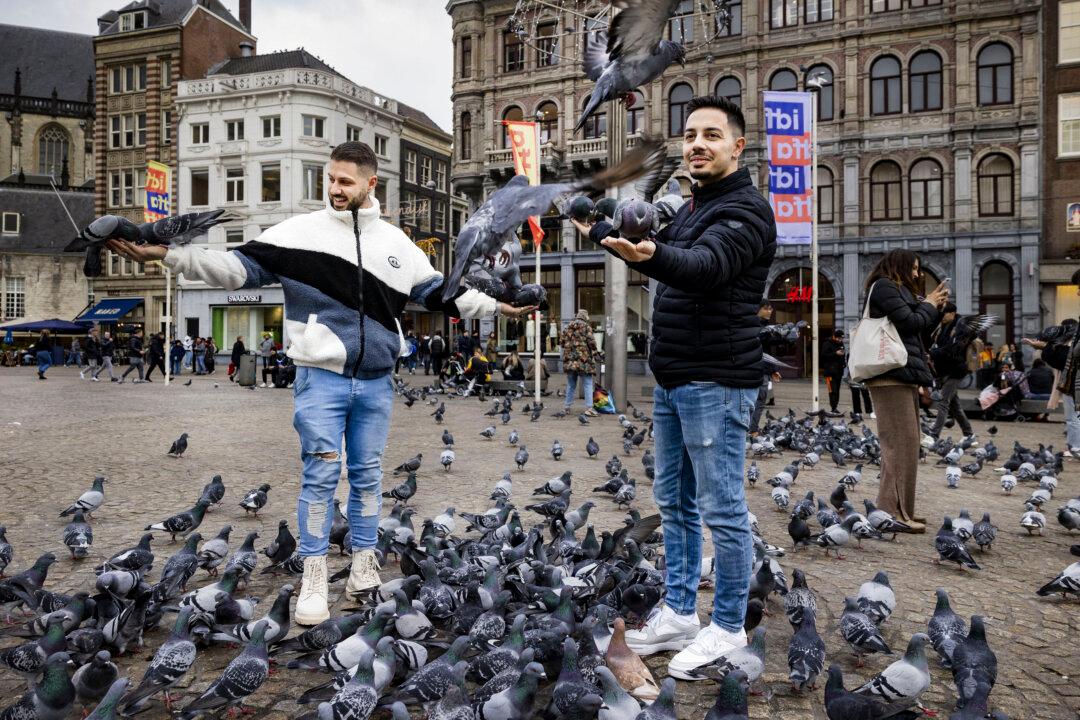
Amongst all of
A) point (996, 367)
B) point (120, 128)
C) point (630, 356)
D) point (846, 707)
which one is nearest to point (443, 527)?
point (846, 707)

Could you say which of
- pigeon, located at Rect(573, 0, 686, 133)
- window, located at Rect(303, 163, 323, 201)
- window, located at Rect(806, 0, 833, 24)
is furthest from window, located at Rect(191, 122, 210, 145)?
pigeon, located at Rect(573, 0, 686, 133)

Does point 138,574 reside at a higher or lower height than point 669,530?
lower

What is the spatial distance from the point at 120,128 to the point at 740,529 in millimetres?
54588

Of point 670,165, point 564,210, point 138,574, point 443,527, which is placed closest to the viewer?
point 564,210

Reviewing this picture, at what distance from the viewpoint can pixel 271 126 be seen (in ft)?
142

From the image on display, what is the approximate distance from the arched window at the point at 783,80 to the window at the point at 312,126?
25663 mm

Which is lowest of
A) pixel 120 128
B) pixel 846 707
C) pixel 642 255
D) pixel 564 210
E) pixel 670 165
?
pixel 846 707

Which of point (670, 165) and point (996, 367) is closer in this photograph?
point (670, 165)

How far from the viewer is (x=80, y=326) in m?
45.6

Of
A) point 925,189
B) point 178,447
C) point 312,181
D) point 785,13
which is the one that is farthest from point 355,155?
point 312,181

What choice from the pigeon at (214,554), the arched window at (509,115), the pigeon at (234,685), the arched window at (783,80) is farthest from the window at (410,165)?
the pigeon at (234,685)

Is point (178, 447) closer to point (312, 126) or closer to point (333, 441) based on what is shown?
point (333, 441)

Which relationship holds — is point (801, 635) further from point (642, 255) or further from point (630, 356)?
point (630, 356)

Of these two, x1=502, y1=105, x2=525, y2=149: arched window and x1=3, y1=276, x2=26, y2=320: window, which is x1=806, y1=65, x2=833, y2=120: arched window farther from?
x1=3, y1=276, x2=26, y2=320: window
